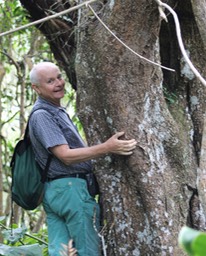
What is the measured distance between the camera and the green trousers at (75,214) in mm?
3453

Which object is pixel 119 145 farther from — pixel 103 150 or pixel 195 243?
pixel 195 243

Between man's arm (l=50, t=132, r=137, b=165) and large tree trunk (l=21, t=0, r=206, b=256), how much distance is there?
55 millimetres

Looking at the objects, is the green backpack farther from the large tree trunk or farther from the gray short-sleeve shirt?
the large tree trunk

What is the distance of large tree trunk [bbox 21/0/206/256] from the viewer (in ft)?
10.6

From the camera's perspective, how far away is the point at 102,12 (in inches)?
131

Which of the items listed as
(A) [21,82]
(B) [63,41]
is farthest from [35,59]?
(B) [63,41]

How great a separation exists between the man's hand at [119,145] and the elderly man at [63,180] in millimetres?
219

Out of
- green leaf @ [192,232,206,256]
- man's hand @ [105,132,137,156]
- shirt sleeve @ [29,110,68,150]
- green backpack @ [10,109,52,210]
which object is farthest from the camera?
green backpack @ [10,109,52,210]

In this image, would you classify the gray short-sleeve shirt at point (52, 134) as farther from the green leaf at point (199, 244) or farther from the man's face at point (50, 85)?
the green leaf at point (199, 244)

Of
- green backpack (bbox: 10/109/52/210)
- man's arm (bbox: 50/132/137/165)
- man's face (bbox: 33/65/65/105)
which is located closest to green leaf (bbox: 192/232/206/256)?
man's arm (bbox: 50/132/137/165)

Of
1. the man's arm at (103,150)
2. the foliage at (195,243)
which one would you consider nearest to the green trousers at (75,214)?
the man's arm at (103,150)

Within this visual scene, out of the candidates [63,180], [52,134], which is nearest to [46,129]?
[52,134]

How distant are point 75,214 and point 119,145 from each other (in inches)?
22.3

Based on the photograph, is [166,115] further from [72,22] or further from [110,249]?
[72,22]
